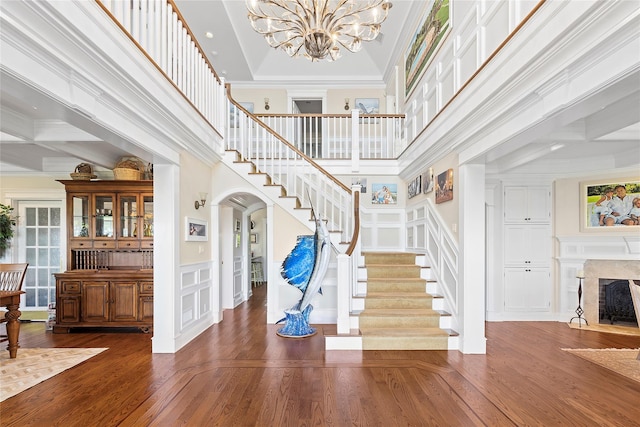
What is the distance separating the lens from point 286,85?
30.2 ft

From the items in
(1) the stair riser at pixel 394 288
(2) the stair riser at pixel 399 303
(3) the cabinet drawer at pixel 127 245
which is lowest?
(2) the stair riser at pixel 399 303

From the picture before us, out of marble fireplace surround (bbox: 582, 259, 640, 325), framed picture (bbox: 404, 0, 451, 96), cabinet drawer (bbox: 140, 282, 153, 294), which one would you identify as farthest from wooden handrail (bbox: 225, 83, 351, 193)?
marble fireplace surround (bbox: 582, 259, 640, 325)

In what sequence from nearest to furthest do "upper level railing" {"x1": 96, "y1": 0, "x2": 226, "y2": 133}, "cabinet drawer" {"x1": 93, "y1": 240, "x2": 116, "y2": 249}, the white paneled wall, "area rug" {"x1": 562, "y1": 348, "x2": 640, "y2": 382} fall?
"upper level railing" {"x1": 96, "y1": 0, "x2": 226, "y2": 133}, the white paneled wall, "area rug" {"x1": 562, "y1": 348, "x2": 640, "y2": 382}, "cabinet drawer" {"x1": 93, "y1": 240, "x2": 116, "y2": 249}

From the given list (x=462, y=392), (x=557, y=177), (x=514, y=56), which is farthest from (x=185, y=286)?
(x=557, y=177)

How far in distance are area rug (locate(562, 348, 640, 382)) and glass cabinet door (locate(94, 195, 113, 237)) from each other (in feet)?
22.9

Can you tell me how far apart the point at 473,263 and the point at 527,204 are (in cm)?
270

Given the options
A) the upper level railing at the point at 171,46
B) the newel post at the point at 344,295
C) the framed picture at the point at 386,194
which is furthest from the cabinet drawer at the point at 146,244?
the framed picture at the point at 386,194

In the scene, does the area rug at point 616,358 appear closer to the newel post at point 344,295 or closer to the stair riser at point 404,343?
the stair riser at point 404,343

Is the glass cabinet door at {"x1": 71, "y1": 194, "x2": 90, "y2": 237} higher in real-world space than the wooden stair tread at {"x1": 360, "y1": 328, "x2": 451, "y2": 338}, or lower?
higher

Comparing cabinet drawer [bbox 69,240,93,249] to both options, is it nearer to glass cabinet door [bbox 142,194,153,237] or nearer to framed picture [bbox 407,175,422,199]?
glass cabinet door [bbox 142,194,153,237]

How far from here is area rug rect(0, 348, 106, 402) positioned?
11.0 feet

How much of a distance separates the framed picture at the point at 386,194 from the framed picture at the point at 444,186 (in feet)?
6.96

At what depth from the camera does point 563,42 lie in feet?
7.57

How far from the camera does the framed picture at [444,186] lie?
15.5ft
